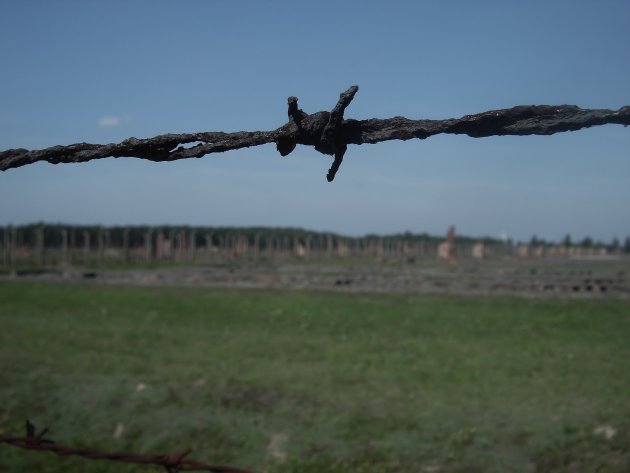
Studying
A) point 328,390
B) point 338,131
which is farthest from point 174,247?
point 338,131

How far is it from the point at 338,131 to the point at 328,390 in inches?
290

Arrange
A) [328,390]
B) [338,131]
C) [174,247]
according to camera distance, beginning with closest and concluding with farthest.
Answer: [338,131], [328,390], [174,247]

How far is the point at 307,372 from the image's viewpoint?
33.2 feet

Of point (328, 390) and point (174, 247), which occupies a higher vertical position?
point (328, 390)

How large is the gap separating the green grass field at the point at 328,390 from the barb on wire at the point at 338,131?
4.21m

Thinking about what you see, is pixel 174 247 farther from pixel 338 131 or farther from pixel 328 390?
pixel 338 131

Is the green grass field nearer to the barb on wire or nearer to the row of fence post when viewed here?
the barb on wire

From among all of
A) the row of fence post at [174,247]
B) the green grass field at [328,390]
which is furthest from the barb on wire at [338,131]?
the row of fence post at [174,247]

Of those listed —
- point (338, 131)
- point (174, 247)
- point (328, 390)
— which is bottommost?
point (174, 247)

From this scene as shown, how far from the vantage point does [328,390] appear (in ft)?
29.4

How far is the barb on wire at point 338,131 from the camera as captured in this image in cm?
179

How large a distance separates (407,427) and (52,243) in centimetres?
7093

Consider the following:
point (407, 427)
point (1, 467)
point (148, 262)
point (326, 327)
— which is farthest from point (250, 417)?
point (148, 262)

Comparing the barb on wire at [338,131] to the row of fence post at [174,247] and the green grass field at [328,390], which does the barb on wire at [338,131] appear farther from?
the row of fence post at [174,247]
